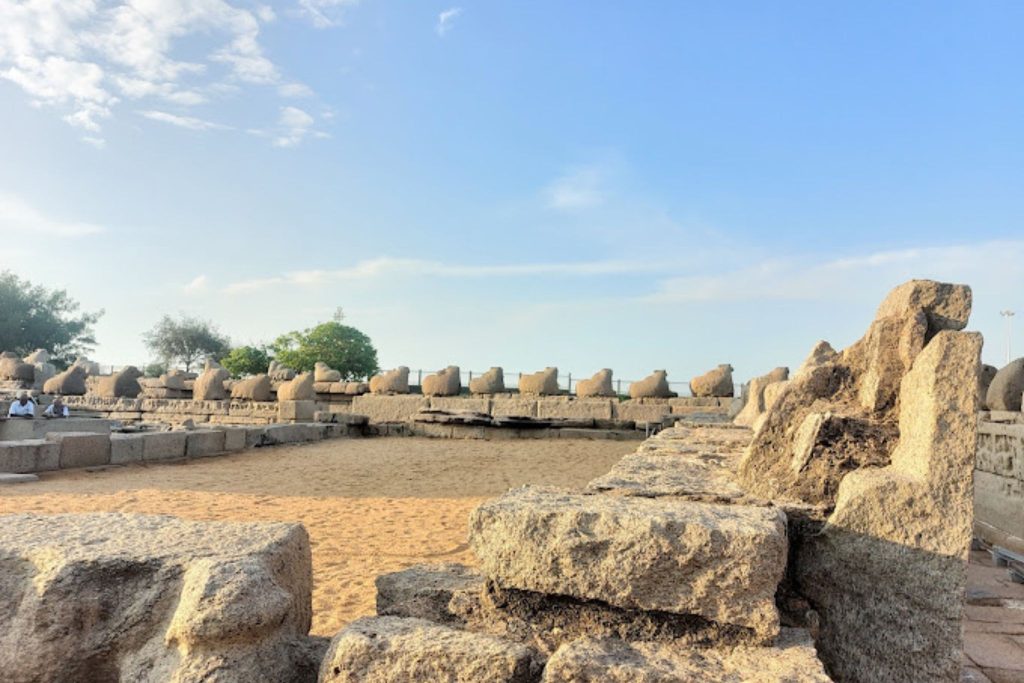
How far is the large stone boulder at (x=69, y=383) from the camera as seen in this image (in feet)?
71.1

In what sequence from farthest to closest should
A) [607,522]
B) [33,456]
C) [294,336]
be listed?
[294,336]
[33,456]
[607,522]

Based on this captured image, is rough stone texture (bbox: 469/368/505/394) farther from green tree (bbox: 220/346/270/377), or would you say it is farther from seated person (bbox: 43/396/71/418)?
green tree (bbox: 220/346/270/377)

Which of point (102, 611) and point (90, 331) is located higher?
point (90, 331)

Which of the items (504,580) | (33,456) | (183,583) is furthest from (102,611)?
(33,456)

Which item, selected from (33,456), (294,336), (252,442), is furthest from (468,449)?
(294,336)

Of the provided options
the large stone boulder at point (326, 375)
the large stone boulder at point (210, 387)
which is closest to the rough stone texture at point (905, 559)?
the large stone boulder at point (210, 387)

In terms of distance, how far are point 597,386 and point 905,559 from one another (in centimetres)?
1687

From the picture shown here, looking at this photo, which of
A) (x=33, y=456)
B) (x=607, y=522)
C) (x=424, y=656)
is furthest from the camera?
(x=33, y=456)

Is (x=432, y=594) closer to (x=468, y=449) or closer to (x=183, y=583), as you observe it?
(x=183, y=583)

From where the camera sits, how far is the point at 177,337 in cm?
5234

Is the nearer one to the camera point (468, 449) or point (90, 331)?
point (468, 449)

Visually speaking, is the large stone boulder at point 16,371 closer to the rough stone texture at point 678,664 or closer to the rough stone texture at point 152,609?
the rough stone texture at point 152,609

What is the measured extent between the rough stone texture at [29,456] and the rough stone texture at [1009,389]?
13180mm

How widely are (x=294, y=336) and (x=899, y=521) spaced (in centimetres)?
4600
